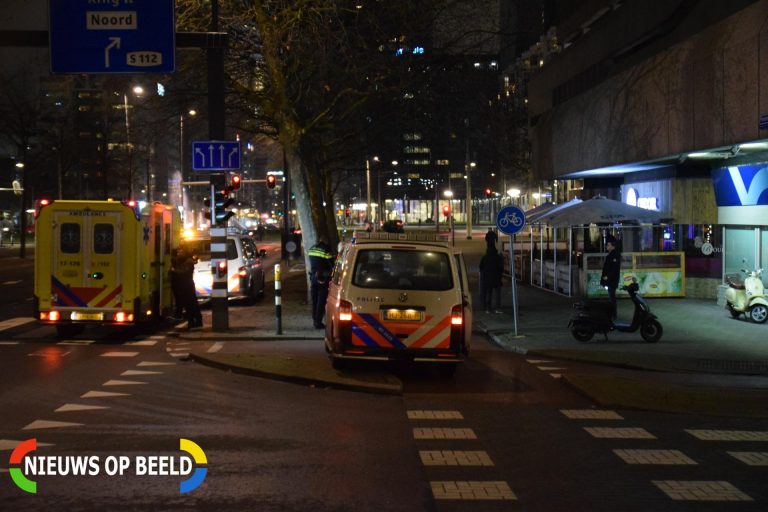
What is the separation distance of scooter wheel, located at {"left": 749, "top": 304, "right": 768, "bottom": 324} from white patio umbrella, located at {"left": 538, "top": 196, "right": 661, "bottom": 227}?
7.15 m

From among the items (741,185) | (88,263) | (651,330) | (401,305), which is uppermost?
(741,185)

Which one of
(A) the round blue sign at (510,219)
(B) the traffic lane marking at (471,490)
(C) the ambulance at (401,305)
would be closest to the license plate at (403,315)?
(C) the ambulance at (401,305)

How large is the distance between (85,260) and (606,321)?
9.64m

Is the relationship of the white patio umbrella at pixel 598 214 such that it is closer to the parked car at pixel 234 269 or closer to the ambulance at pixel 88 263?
the parked car at pixel 234 269

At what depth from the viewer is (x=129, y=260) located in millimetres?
16703

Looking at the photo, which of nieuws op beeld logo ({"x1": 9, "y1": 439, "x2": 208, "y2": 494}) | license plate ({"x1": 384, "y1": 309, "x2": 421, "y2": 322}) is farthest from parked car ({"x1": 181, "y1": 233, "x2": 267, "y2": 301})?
nieuws op beeld logo ({"x1": 9, "y1": 439, "x2": 208, "y2": 494})

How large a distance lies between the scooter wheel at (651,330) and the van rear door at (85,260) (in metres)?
9.71

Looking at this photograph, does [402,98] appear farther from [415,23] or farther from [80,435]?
[80,435]

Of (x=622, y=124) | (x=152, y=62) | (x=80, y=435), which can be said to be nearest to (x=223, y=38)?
(x=152, y=62)

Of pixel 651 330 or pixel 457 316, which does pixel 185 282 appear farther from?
pixel 651 330

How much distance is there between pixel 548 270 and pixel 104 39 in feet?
54.9

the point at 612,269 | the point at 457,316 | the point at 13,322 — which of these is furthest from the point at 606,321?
the point at 13,322

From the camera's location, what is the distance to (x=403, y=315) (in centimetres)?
1213

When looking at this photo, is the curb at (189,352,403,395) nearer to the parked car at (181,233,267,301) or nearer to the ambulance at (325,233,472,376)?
the ambulance at (325,233,472,376)
